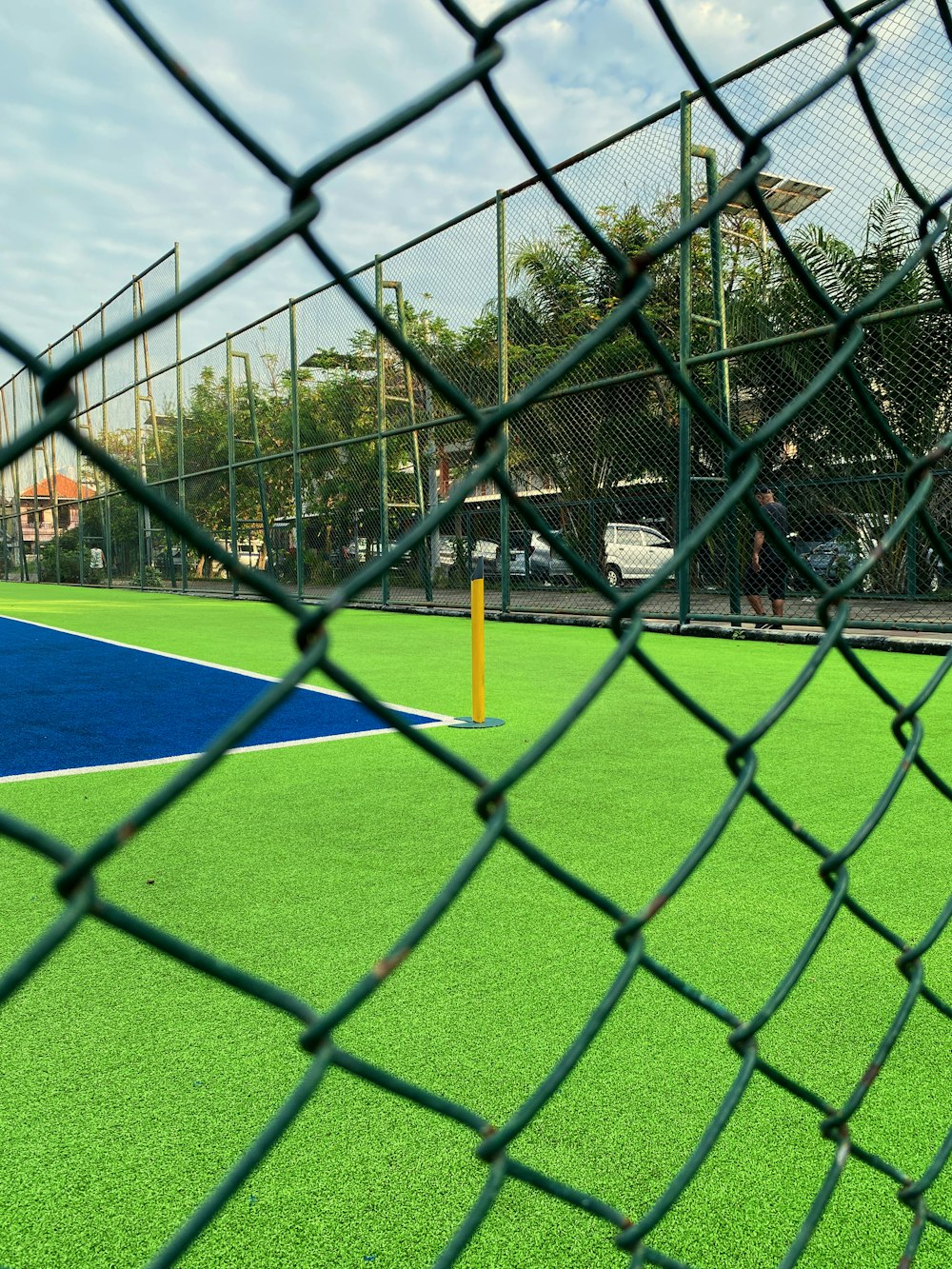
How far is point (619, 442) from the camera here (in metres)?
12.1

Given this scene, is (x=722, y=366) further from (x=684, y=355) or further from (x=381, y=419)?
(x=381, y=419)

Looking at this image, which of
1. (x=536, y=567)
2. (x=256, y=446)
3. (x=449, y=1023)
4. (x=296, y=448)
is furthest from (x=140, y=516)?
(x=449, y=1023)

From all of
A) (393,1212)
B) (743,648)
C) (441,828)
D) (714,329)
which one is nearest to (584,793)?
(441,828)

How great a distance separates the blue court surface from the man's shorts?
15.5 ft

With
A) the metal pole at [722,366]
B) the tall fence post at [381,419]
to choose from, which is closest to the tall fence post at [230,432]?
the tall fence post at [381,419]

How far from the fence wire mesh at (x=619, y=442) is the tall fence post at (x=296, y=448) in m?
0.08

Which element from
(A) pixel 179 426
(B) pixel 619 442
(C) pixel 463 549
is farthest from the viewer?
(A) pixel 179 426

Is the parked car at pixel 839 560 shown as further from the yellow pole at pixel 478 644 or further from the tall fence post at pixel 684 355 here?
the yellow pole at pixel 478 644

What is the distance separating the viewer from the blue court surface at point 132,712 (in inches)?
201

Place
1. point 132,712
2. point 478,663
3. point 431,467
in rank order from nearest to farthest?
point 478,663
point 132,712
point 431,467

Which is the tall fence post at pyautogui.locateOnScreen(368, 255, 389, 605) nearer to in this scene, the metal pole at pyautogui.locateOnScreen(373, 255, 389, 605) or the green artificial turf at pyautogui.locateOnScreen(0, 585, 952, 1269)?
the metal pole at pyautogui.locateOnScreen(373, 255, 389, 605)

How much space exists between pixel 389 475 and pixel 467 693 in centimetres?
876

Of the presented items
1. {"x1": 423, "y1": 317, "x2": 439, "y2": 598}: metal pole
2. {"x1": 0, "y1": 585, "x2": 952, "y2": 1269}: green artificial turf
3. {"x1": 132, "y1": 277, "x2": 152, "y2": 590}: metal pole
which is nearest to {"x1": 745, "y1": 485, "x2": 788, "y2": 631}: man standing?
{"x1": 423, "y1": 317, "x2": 439, "y2": 598}: metal pole

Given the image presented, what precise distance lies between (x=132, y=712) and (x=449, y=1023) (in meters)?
4.50
